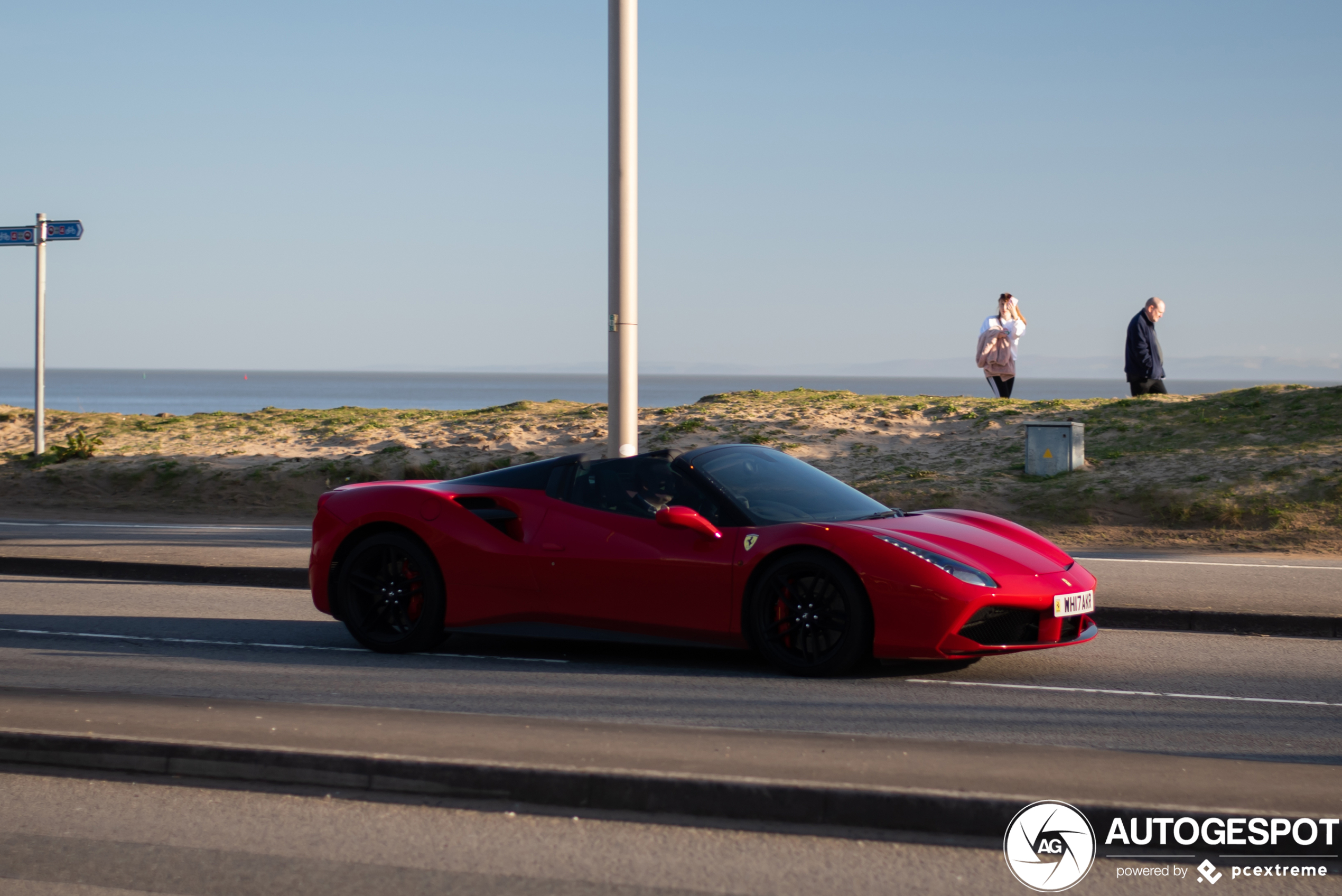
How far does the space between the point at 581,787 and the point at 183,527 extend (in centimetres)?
1262

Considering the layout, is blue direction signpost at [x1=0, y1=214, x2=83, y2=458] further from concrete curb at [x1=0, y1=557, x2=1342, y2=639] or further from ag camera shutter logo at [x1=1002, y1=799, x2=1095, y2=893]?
ag camera shutter logo at [x1=1002, y1=799, x2=1095, y2=893]

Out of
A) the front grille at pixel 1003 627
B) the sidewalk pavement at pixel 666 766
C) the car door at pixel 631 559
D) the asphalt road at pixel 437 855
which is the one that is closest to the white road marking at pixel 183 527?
the car door at pixel 631 559

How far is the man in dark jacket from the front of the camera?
18828 mm

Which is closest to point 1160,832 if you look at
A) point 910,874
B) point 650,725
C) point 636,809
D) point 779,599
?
point 910,874

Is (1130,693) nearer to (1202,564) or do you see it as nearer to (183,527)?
(1202,564)

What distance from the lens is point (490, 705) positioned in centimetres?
624

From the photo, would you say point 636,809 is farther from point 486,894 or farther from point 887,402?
point 887,402

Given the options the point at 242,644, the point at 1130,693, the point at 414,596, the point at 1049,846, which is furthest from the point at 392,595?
the point at 1049,846

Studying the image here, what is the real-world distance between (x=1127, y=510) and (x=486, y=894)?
1218cm

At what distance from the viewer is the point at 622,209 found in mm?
10297

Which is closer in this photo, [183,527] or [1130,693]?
[1130,693]

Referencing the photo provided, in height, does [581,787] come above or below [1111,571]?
above

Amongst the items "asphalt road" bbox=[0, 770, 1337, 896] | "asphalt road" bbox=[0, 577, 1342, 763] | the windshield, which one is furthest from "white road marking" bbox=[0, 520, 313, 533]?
"asphalt road" bbox=[0, 770, 1337, 896]

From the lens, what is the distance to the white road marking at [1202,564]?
11273 mm
